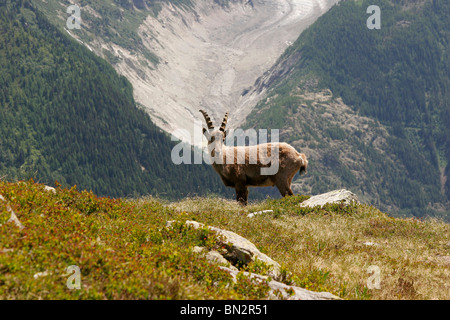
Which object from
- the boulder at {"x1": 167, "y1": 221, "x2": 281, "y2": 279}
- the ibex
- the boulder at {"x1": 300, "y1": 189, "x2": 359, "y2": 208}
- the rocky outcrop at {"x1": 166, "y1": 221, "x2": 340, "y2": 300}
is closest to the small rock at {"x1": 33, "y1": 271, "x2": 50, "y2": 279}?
the rocky outcrop at {"x1": 166, "y1": 221, "x2": 340, "y2": 300}

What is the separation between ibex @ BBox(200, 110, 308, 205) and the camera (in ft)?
68.2

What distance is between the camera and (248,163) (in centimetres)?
2103

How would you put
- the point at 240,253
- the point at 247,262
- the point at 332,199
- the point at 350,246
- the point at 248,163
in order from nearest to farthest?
the point at 247,262 < the point at 240,253 < the point at 350,246 < the point at 332,199 < the point at 248,163

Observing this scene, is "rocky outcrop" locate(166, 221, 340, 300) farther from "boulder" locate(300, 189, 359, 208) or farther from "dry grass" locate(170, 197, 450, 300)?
"boulder" locate(300, 189, 359, 208)

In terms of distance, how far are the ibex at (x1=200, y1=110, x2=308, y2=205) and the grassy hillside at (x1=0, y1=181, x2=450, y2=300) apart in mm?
4062

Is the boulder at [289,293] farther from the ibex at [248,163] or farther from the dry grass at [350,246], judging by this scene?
the ibex at [248,163]

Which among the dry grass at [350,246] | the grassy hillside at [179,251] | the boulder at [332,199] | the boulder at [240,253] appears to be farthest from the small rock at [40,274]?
the boulder at [332,199]

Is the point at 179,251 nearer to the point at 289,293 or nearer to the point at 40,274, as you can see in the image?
the point at 289,293

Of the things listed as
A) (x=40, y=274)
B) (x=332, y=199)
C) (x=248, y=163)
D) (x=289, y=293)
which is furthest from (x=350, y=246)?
(x=40, y=274)

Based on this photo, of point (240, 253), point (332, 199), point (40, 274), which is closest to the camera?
point (40, 274)

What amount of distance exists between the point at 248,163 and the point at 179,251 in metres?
12.7

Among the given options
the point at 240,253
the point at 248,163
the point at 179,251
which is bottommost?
the point at 240,253

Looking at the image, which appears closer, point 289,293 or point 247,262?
point 289,293
